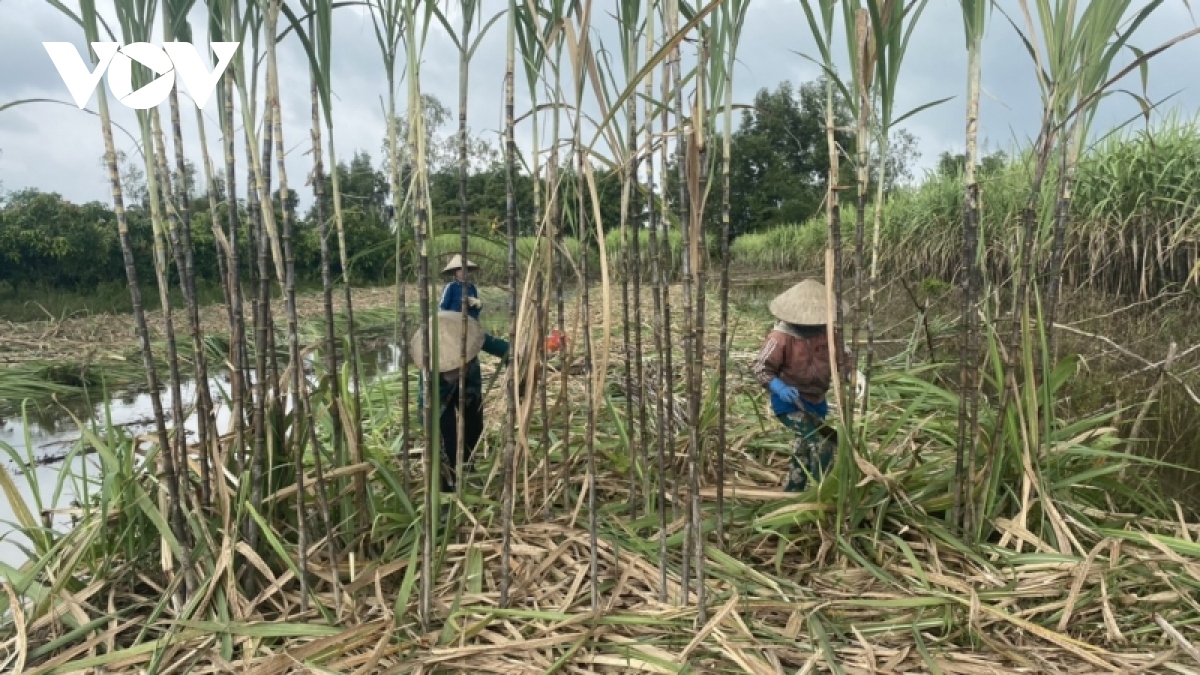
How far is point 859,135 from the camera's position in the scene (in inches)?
72.6

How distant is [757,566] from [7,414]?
18.4ft

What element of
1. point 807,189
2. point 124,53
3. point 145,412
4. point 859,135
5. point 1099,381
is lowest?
point 145,412

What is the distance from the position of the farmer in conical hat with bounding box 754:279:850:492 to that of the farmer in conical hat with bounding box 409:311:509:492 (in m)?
0.92

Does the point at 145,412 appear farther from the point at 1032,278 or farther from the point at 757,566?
the point at 1032,278

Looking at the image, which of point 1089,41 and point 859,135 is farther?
point 859,135

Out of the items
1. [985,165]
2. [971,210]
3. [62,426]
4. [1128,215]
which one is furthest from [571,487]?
[985,165]

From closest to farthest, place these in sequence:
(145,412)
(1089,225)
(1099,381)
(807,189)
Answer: (1099,381)
(145,412)
(1089,225)
(807,189)

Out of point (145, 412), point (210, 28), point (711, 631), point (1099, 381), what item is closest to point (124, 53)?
point (210, 28)

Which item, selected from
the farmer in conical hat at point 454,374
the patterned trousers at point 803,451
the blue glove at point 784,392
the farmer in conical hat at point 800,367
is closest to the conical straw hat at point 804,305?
the farmer in conical hat at point 800,367

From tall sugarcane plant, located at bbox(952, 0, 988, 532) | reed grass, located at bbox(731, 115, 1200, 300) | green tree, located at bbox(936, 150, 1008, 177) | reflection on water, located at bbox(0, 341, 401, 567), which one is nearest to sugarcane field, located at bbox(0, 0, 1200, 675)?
tall sugarcane plant, located at bbox(952, 0, 988, 532)

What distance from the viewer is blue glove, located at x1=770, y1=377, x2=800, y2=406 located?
2.28 meters

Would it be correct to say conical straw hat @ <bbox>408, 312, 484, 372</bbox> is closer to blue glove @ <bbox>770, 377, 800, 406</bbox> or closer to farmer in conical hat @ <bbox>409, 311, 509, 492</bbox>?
farmer in conical hat @ <bbox>409, 311, 509, 492</bbox>

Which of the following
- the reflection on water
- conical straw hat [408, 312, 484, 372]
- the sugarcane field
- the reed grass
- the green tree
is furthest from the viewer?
the green tree

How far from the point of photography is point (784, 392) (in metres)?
2.30
